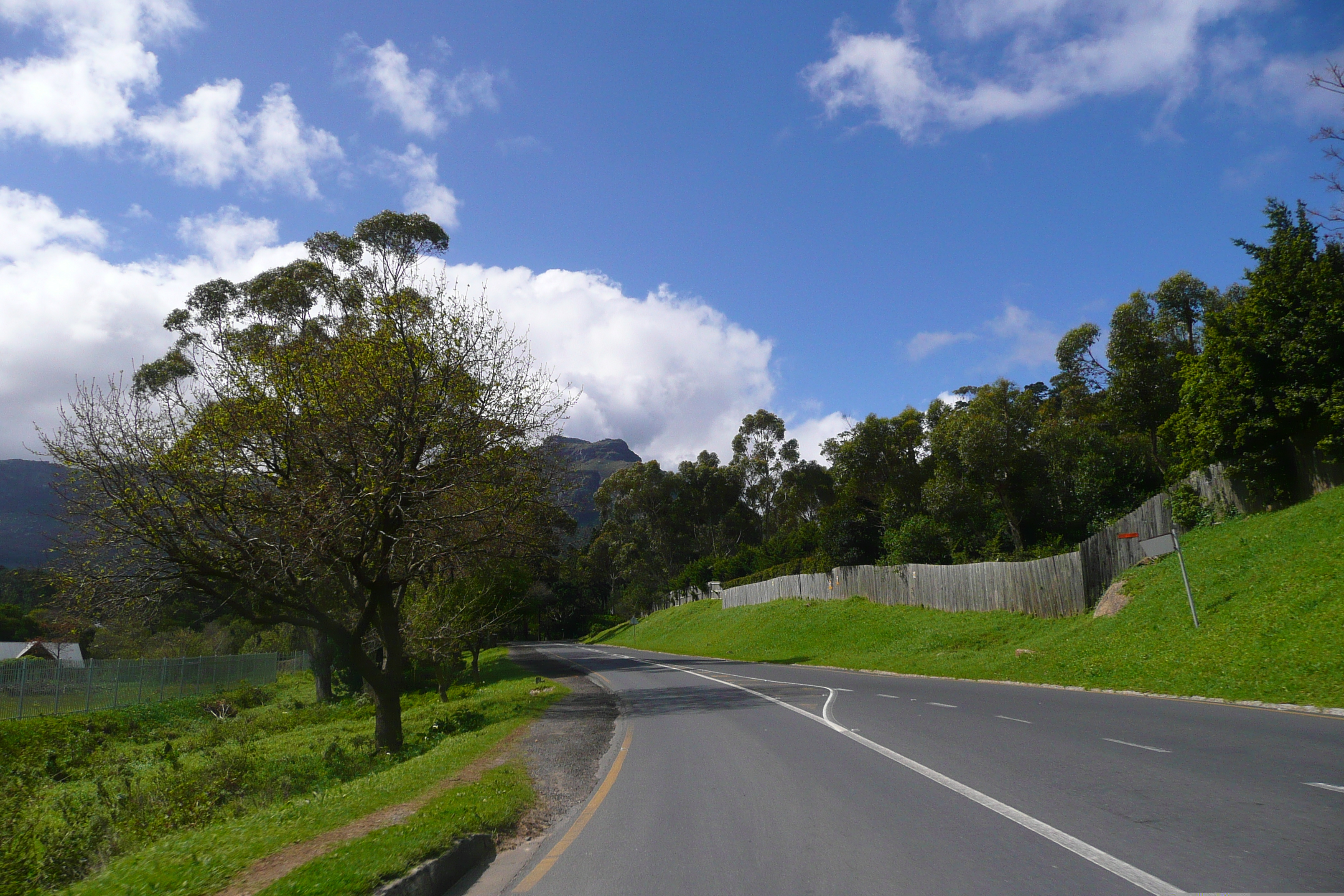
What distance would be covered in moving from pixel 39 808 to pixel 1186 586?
20.0 metres

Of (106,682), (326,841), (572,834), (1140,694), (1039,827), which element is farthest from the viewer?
(106,682)

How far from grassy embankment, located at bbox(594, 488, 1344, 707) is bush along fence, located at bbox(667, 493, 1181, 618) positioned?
664 mm

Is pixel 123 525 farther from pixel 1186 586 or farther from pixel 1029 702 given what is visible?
pixel 1186 586

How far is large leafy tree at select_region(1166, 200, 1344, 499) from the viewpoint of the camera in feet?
65.4

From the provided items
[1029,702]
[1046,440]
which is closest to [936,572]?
[1046,440]

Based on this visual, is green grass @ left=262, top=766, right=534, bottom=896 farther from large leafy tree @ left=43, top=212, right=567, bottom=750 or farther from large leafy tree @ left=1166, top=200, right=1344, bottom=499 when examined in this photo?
large leafy tree @ left=1166, top=200, right=1344, bottom=499

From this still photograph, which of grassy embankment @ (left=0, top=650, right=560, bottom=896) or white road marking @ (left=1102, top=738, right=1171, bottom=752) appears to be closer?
grassy embankment @ (left=0, top=650, right=560, bottom=896)

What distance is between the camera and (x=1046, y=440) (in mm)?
35531

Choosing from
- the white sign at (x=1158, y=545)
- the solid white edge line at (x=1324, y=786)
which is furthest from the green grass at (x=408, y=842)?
the white sign at (x=1158, y=545)

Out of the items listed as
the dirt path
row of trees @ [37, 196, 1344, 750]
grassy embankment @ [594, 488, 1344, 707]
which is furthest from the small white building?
grassy embankment @ [594, 488, 1344, 707]

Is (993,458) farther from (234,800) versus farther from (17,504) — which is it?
(17,504)

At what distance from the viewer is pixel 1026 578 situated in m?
27.7

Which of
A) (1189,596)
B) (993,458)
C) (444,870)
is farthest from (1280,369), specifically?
(444,870)

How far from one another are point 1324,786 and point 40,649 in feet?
215
